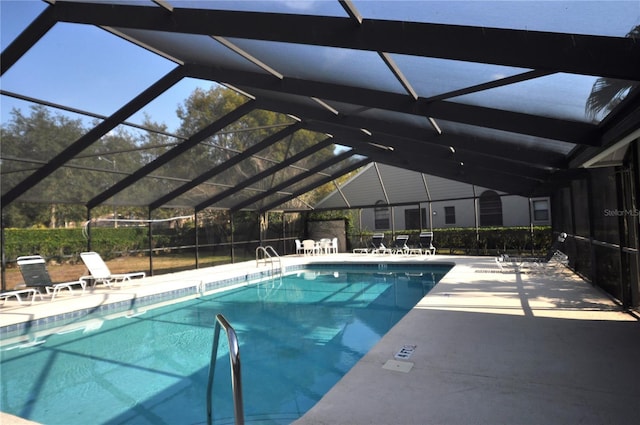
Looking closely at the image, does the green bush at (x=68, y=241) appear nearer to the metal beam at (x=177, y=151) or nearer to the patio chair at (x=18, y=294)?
the metal beam at (x=177, y=151)

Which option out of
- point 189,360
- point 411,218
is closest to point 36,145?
point 189,360

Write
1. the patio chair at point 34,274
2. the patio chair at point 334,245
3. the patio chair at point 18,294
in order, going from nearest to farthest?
the patio chair at point 18,294 < the patio chair at point 34,274 < the patio chair at point 334,245

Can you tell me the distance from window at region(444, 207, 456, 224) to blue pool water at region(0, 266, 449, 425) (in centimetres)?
1015

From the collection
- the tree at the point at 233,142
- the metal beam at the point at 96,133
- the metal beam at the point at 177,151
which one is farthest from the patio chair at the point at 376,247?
the metal beam at the point at 96,133

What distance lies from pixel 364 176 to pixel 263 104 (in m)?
9.39

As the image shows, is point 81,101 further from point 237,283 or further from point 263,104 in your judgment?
point 237,283

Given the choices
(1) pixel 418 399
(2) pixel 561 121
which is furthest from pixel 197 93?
(1) pixel 418 399

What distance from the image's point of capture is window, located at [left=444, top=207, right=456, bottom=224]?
17.8 m

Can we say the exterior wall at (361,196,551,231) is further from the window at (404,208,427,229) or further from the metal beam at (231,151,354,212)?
the metal beam at (231,151,354,212)

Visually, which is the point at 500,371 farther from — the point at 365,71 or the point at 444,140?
the point at 444,140

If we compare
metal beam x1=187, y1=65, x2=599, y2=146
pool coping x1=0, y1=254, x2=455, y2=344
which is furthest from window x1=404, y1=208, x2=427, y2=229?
metal beam x1=187, y1=65, x2=599, y2=146

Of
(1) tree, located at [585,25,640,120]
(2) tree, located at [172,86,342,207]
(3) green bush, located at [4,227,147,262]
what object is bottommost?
(3) green bush, located at [4,227,147,262]

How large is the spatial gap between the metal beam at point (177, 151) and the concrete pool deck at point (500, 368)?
13.3ft

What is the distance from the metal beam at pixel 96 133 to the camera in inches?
262
